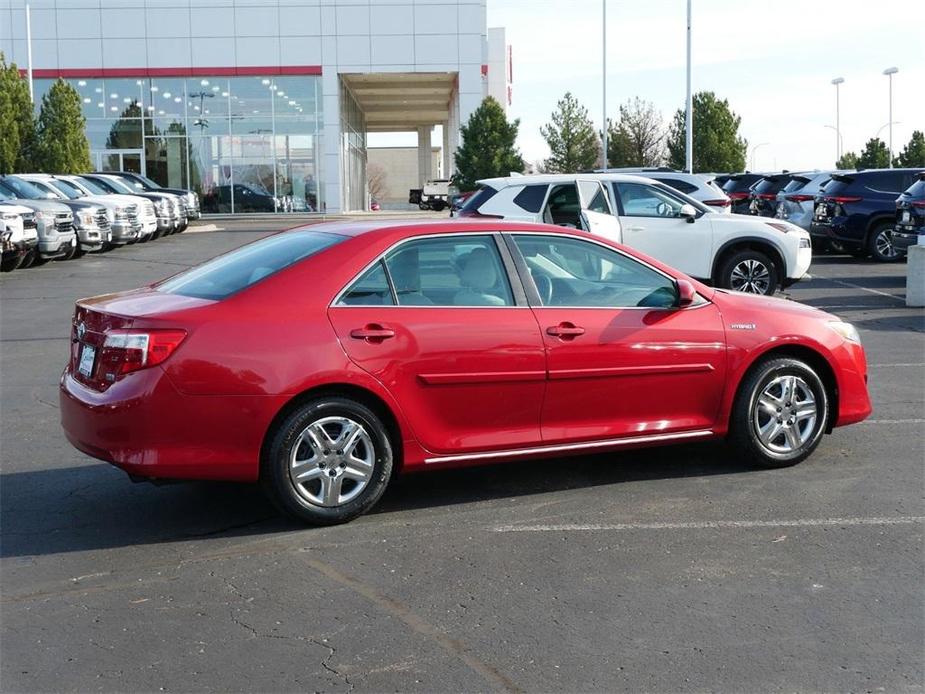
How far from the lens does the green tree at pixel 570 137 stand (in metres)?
65.3

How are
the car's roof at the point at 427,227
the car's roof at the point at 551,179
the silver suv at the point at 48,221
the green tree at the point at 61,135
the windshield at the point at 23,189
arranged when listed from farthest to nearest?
the green tree at the point at 61,135 < the windshield at the point at 23,189 < the silver suv at the point at 48,221 < the car's roof at the point at 551,179 < the car's roof at the point at 427,227

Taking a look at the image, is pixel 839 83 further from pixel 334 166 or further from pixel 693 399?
pixel 693 399

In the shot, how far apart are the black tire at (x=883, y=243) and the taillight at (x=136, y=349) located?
800 inches

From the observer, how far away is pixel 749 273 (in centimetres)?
1638

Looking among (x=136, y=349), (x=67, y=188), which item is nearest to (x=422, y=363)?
(x=136, y=349)

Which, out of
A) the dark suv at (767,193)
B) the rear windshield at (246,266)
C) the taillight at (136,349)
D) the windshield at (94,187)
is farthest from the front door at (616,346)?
the windshield at (94,187)

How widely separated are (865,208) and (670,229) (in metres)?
8.95

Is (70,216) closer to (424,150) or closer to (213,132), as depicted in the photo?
(213,132)

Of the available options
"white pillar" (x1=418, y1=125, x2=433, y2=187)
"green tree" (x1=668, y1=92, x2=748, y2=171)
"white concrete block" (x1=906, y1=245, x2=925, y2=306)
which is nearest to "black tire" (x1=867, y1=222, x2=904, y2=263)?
"white concrete block" (x1=906, y1=245, x2=925, y2=306)

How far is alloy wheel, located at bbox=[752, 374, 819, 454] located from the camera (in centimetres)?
730

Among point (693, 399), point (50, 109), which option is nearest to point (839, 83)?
point (50, 109)

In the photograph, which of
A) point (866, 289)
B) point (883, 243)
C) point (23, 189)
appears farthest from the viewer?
point (23, 189)

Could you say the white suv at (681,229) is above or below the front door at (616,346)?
above

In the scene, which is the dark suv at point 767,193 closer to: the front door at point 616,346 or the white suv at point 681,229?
the white suv at point 681,229
